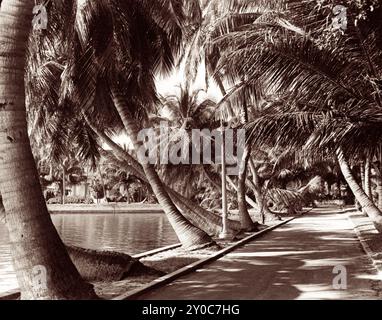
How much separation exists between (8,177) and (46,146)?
15.7 meters

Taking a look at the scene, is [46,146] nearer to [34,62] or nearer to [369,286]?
[34,62]

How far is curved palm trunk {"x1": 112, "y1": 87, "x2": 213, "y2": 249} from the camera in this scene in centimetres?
1423

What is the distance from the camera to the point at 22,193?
6523 mm

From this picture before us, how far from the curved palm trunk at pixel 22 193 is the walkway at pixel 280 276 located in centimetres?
194

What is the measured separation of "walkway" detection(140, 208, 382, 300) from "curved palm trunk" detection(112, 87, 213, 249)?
53.5 inches

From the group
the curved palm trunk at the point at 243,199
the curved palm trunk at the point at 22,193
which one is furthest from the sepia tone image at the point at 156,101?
the curved palm trunk at the point at 243,199

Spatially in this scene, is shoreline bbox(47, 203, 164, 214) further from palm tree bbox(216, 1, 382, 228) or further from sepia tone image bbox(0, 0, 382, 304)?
palm tree bbox(216, 1, 382, 228)

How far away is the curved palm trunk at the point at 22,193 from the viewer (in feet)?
21.3

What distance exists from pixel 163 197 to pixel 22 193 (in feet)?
28.2

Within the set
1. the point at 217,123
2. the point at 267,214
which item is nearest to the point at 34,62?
the point at 217,123

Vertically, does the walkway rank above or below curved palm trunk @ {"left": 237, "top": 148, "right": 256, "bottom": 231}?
below

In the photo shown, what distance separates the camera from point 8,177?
652 centimetres

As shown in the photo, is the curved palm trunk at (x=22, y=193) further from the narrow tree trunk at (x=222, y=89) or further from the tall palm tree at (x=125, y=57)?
the narrow tree trunk at (x=222, y=89)

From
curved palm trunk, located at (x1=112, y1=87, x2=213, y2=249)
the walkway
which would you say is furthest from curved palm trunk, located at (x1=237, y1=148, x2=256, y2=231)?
curved palm trunk, located at (x1=112, y1=87, x2=213, y2=249)
